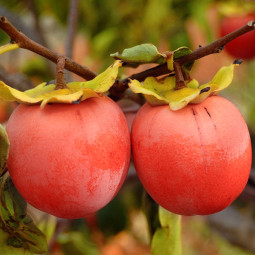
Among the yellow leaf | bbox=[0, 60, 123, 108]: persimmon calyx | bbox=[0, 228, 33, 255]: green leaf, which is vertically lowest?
bbox=[0, 228, 33, 255]: green leaf

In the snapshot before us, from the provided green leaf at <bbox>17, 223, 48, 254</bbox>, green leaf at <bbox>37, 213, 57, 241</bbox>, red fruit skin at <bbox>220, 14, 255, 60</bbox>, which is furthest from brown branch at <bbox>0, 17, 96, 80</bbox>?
red fruit skin at <bbox>220, 14, 255, 60</bbox>

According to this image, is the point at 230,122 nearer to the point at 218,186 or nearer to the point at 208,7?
the point at 218,186

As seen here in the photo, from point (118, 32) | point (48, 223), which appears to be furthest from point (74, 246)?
point (118, 32)

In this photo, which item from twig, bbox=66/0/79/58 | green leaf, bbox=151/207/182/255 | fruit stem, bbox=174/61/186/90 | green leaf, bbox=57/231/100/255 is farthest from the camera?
green leaf, bbox=57/231/100/255

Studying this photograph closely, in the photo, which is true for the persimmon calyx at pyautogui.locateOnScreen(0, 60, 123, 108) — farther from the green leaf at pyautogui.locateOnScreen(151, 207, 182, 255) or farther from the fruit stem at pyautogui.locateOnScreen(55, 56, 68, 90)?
the green leaf at pyautogui.locateOnScreen(151, 207, 182, 255)

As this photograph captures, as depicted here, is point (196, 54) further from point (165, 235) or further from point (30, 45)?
point (165, 235)

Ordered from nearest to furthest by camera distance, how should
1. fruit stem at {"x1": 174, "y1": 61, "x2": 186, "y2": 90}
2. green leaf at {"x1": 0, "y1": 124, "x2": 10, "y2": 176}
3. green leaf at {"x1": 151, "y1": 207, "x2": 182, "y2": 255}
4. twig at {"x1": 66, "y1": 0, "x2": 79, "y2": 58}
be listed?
green leaf at {"x1": 0, "y1": 124, "x2": 10, "y2": 176}, fruit stem at {"x1": 174, "y1": 61, "x2": 186, "y2": 90}, green leaf at {"x1": 151, "y1": 207, "x2": 182, "y2": 255}, twig at {"x1": 66, "y1": 0, "x2": 79, "y2": 58}

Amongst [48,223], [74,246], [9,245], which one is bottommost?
[74,246]
